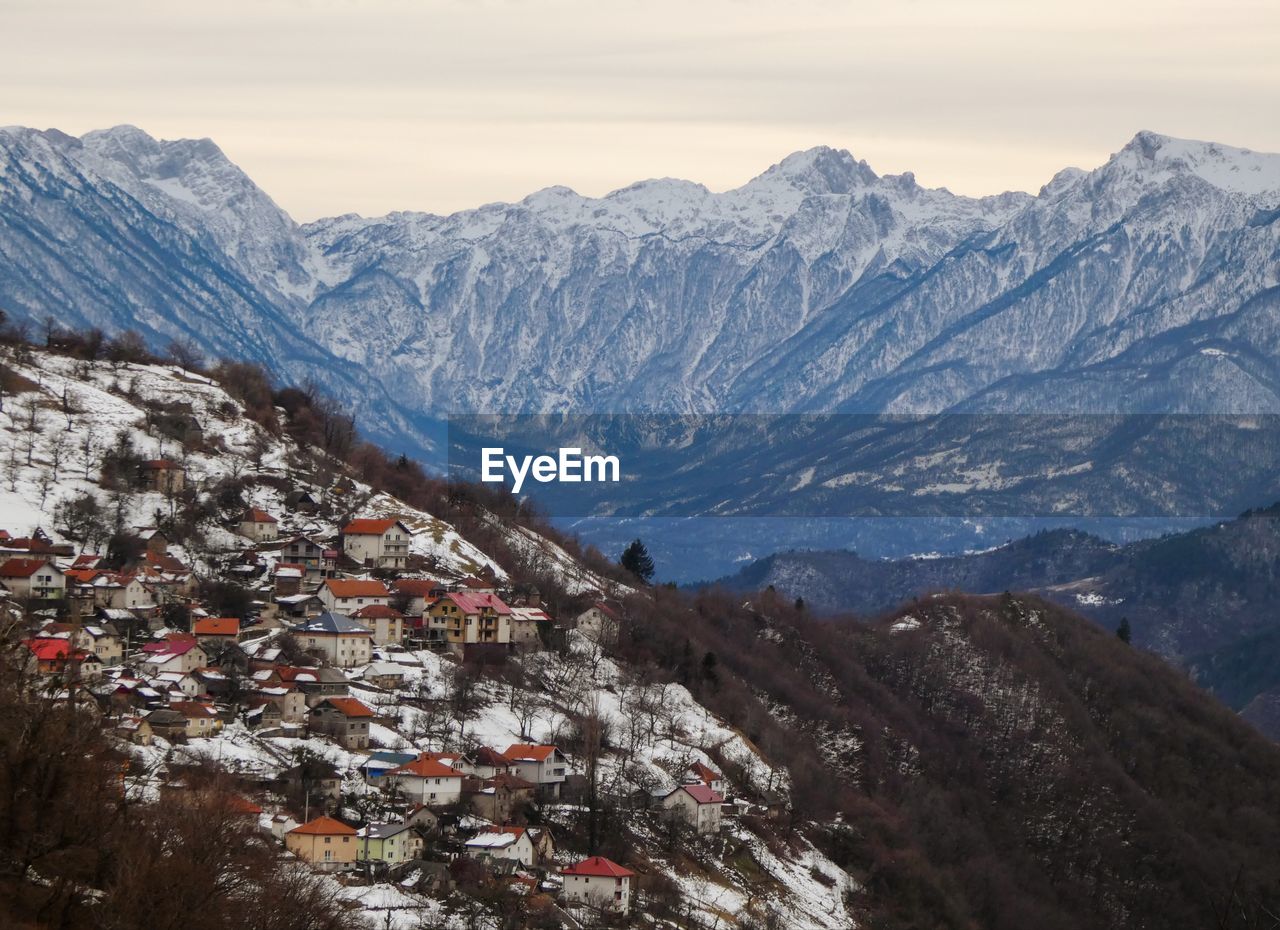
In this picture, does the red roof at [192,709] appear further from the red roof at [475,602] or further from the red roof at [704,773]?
the red roof at [475,602]

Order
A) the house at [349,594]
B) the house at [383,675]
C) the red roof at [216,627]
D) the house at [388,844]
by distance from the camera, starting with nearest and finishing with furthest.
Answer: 1. the house at [388,844]
2. the house at [383,675]
3. the red roof at [216,627]
4. the house at [349,594]

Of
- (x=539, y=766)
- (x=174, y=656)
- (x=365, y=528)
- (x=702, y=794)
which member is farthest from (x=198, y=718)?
(x=365, y=528)

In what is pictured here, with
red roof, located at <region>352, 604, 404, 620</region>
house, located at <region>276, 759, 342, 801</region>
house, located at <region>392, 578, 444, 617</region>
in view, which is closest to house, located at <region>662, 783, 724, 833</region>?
house, located at <region>276, 759, 342, 801</region>

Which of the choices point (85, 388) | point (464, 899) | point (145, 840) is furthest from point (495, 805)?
point (85, 388)

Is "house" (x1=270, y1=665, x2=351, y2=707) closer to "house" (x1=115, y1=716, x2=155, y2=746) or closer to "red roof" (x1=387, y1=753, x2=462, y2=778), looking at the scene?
"red roof" (x1=387, y1=753, x2=462, y2=778)

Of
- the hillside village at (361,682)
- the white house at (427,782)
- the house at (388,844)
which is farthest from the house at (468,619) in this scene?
the house at (388,844)

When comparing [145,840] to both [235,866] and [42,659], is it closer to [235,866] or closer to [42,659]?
[235,866]
